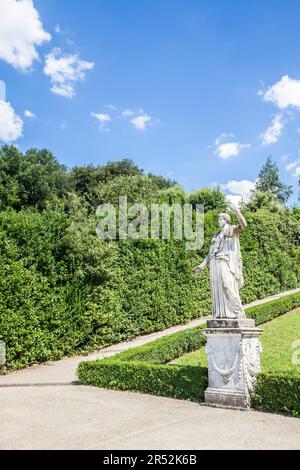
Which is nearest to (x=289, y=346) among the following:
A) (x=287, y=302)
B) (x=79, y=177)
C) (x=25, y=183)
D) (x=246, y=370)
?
(x=246, y=370)

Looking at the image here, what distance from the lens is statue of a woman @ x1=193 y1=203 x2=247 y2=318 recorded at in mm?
9312

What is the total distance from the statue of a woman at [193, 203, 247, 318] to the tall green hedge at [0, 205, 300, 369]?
6.75m

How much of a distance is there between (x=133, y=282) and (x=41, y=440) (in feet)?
35.7

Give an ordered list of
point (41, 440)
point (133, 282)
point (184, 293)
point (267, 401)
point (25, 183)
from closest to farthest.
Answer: point (41, 440) → point (267, 401) → point (133, 282) → point (184, 293) → point (25, 183)

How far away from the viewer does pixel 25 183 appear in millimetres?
36031

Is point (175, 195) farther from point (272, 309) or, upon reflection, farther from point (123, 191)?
point (272, 309)

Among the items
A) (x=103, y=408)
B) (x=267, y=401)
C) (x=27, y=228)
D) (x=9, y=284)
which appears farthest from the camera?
(x=27, y=228)

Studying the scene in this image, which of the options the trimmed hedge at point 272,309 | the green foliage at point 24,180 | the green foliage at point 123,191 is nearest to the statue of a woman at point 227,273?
the trimmed hedge at point 272,309

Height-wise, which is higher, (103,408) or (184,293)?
(184,293)

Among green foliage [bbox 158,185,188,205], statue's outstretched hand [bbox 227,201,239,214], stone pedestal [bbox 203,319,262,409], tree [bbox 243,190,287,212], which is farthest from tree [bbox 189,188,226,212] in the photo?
stone pedestal [bbox 203,319,262,409]

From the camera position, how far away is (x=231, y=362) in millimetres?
9039

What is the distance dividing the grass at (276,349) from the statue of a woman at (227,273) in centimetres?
202

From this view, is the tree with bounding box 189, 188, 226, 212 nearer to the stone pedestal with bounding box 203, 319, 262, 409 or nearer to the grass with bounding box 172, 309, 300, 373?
the grass with bounding box 172, 309, 300, 373

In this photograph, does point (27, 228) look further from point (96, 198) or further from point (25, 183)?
point (96, 198)
